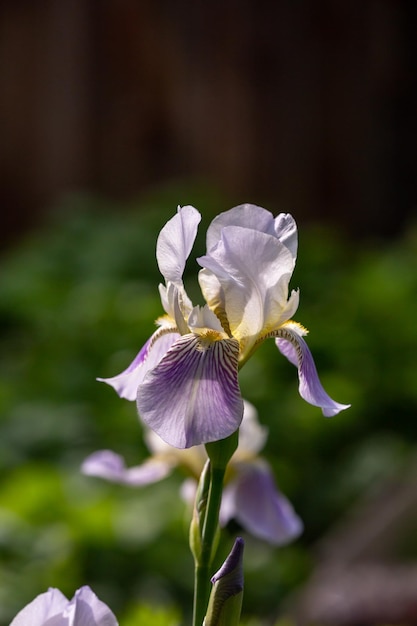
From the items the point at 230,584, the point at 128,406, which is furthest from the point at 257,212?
the point at 128,406

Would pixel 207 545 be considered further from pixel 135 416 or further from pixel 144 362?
pixel 135 416

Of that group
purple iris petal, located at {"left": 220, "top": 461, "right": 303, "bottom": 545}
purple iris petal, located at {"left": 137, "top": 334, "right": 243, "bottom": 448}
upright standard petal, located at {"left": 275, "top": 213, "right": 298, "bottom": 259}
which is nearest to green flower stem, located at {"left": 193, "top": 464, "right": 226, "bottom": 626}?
purple iris petal, located at {"left": 137, "top": 334, "right": 243, "bottom": 448}

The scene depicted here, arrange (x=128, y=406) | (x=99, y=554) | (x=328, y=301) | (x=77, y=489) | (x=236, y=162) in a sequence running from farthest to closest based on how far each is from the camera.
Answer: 1. (x=236, y=162)
2. (x=328, y=301)
3. (x=128, y=406)
4. (x=77, y=489)
5. (x=99, y=554)

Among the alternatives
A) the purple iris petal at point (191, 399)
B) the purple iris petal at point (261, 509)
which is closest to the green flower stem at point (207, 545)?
the purple iris petal at point (191, 399)

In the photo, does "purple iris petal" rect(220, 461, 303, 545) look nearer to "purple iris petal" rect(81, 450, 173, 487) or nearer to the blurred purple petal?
"purple iris petal" rect(81, 450, 173, 487)

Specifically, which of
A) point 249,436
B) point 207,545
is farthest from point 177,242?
point 249,436

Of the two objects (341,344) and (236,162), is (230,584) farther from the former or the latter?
(236,162)
